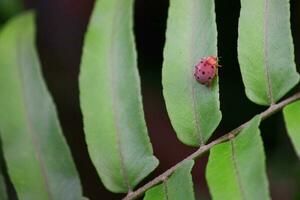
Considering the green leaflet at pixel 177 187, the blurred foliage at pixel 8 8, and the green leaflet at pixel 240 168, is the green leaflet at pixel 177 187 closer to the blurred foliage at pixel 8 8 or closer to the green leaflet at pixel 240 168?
the green leaflet at pixel 240 168

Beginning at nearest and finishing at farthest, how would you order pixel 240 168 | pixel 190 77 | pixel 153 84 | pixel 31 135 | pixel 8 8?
pixel 240 168, pixel 190 77, pixel 31 135, pixel 8 8, pixel 153 84

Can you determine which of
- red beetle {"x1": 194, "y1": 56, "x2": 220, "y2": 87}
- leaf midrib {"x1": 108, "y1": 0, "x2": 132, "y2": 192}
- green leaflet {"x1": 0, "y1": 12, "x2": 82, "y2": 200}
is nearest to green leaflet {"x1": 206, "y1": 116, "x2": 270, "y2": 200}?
red beetle {"x1": 194, "y1": 56, "x2": 220, "y2": 87}

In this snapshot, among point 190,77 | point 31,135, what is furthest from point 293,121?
point 31,135

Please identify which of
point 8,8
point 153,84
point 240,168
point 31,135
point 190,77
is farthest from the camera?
point 153,84

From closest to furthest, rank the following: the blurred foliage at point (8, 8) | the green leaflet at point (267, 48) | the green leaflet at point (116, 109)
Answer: the green leaflet at point (267, 48), the green leaflet at point (116, 109), the blurred foliage at point (8, 8)

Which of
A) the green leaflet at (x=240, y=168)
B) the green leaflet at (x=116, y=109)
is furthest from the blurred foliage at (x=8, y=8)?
the green leaflet at (x=240, y=168)

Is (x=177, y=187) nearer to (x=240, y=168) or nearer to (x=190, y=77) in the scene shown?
(x=240, y=168)

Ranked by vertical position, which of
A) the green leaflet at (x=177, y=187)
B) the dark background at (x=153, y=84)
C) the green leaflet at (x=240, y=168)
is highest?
the green leaflet at (x=240, y=168)
